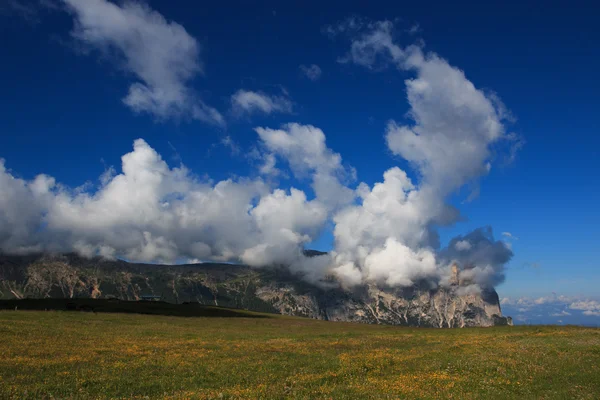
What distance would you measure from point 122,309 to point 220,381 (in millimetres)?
99445

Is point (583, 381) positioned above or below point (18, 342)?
above

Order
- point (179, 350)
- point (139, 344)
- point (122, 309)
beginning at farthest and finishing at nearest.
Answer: point (122, 309)
point (139, 344)
point (179, 350)

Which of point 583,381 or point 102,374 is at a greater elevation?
point 583,381

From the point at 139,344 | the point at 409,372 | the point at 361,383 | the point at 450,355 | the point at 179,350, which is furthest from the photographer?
the point at 139,344

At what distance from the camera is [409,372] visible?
98.4 feet

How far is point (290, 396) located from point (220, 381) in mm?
6902

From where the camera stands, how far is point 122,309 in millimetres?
111938

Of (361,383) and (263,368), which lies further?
(263,368)

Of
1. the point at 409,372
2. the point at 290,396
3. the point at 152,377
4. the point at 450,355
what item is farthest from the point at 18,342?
the point at 450,355

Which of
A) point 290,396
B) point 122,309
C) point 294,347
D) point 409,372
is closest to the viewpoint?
point 290,396

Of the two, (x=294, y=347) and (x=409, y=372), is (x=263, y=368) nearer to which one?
(x=409, y=372)

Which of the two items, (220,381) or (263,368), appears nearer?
(220,381)

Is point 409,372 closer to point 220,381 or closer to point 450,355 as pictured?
point 450,355

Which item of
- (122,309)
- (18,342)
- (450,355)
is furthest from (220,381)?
(122,309)
